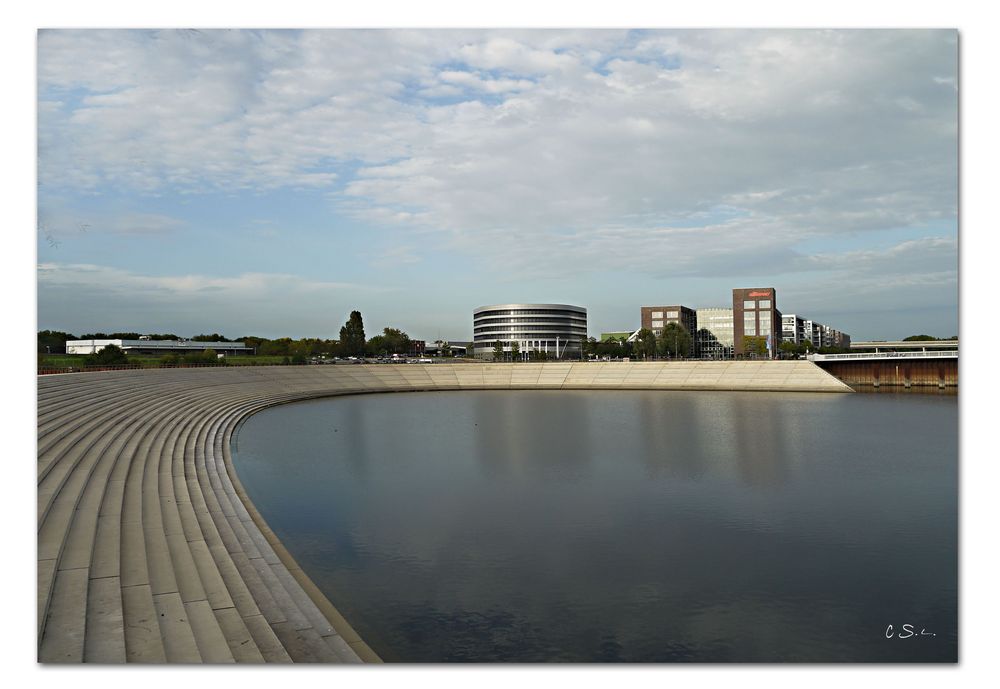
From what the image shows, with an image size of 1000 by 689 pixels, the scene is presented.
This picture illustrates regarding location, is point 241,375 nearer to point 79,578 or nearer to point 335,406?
point 335,406

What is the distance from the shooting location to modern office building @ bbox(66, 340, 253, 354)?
5344cm

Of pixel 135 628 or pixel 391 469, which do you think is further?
pixel 391 469

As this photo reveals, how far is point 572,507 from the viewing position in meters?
16.2

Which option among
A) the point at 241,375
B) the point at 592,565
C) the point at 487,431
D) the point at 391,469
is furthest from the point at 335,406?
the point at 592,565

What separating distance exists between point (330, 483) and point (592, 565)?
10.7m

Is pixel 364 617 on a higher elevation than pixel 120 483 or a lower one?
lower

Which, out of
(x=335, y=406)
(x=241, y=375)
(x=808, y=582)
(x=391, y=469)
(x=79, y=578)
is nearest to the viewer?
(x=79, y=578)

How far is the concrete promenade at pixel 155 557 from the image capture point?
7.11 meters

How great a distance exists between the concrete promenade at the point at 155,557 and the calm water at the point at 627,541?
1.11 meters

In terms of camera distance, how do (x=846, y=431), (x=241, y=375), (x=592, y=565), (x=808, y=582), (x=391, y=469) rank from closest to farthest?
(x=808, y=582), (x=592, y=565), (x=391, y=469), (x=846, y=431), (x=241, y=375)

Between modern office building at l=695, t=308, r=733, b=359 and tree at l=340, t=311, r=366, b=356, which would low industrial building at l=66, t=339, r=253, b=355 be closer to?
tree at l=340, t=311, r=366, b=356

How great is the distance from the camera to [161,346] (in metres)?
83.5
